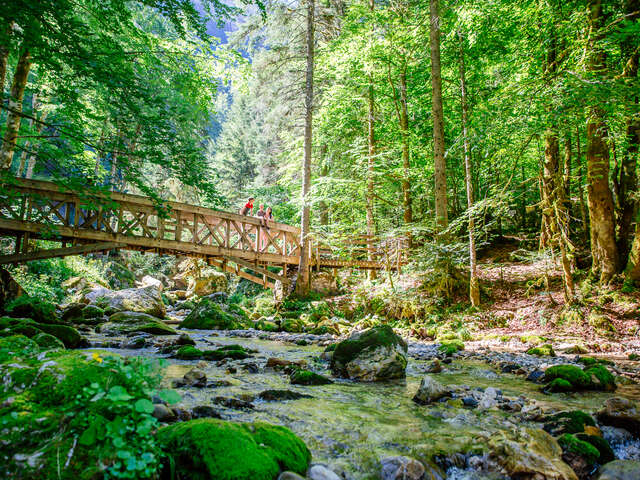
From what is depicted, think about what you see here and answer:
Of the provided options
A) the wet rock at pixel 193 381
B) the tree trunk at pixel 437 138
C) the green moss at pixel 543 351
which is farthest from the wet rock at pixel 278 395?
the tree trunk at pixel 437 138

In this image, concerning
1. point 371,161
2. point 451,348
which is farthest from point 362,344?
point 371,161

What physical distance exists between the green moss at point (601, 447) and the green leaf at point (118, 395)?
320 cm

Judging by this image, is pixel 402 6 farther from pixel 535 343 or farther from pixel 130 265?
pixel 130 265

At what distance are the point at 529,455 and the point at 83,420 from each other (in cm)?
280

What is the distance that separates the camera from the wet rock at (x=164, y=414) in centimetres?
278

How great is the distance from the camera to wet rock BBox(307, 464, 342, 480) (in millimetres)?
2230

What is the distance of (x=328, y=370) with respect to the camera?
228 inches

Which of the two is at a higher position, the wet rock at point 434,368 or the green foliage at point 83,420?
the green foliage at point 83,420

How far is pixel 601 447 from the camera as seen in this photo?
271cm

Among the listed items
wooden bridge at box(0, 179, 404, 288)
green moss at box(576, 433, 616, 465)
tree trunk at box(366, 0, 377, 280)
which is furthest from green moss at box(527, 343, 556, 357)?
tree trunk at box(366, 0, 377, 280)

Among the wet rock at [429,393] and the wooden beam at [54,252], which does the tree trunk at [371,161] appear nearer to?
the wooden beam at [54,252]

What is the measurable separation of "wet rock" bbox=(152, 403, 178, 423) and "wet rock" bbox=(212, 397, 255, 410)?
2.52 feet

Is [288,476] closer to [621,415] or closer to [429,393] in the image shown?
[429,393]

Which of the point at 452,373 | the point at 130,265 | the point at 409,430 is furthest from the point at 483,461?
A: the point at 130,265
